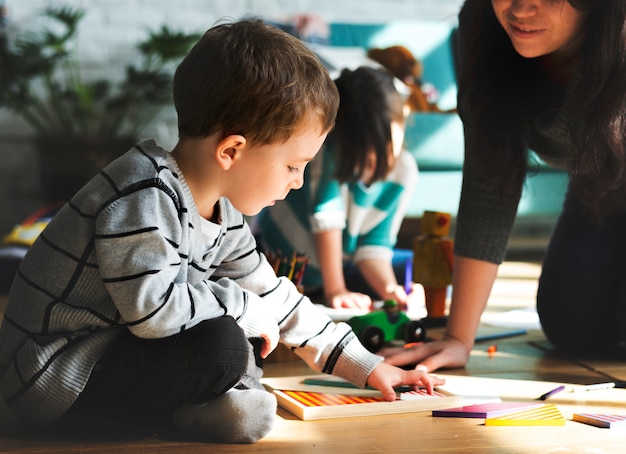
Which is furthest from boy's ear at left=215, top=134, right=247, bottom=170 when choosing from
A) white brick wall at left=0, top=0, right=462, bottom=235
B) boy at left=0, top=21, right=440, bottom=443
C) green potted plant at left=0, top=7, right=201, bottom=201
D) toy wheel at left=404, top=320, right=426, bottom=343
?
white brick wall at left=0, top=0, right=462, bottom=235

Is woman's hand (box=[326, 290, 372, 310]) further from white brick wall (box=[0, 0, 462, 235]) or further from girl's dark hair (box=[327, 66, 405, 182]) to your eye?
white brick wall (box=[0, 0, 462, 235])

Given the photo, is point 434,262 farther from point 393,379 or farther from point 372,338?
point 393,379

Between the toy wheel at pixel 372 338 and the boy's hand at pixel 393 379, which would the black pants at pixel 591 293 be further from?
the boy's hand at pixel 393 379

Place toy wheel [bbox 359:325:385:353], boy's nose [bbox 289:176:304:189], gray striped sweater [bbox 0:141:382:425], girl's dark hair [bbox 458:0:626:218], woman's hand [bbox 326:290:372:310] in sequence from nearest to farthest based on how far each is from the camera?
gray striped sweater [bbox 0:141:382:425], boy's nose [bbox 289:176:304:189], girl's dark hair [bbox 458:0:626:218], toy wheel [bbox 359:325:385:353], woman's hand [bbox 326:290:372:310]

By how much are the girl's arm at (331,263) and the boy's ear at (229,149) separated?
89 centimetres

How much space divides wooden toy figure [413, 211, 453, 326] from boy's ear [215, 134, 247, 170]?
76 centimetres

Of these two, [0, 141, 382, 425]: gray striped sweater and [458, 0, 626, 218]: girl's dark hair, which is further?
[458, 0, 626, 218]: girl's dark hair

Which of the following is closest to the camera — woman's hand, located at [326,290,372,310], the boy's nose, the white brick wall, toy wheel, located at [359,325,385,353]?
the boy's nose

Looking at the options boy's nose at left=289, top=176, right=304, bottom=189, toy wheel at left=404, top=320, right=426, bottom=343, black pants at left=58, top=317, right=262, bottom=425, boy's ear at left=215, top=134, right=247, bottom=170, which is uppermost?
boy's ear at left=215, top=134, right=247, bottom=170

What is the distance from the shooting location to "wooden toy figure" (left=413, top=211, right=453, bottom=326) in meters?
1.78

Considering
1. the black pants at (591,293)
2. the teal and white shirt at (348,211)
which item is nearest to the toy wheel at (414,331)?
the black pants at (591,293)

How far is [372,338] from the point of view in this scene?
1596 millimetres

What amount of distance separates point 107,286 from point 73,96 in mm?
2718

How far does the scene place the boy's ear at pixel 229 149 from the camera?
1.09 m
